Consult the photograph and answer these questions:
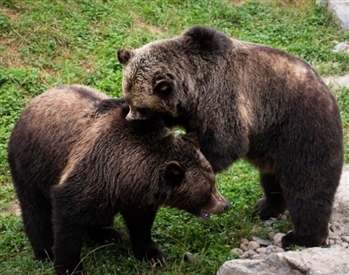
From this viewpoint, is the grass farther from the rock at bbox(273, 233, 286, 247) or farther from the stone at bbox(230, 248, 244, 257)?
the rock at bbox(273, 233, 286, 247)

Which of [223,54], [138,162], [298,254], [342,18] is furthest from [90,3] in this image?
[298,254]

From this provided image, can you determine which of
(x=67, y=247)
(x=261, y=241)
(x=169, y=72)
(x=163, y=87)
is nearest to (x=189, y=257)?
(x=261, y=241)

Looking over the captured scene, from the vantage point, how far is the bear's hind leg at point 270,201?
310 inches

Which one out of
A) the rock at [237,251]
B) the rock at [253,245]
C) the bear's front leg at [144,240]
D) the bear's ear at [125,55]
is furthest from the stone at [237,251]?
the bear's ear at [125,55]

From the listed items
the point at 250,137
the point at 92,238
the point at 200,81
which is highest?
the point at 200,81

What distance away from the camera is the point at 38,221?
274 inches

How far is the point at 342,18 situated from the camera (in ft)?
43.2

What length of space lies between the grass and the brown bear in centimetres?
61

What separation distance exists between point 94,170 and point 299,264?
1.95 m

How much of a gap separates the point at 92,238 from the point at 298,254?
2.53 metres

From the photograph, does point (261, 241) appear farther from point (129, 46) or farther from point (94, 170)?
point (129, 46)

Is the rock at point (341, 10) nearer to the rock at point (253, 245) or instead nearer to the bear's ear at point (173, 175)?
the rock at point (253, 245)

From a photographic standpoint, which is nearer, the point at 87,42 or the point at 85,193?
the point at 85,193

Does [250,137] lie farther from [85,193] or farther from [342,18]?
[342,18]
